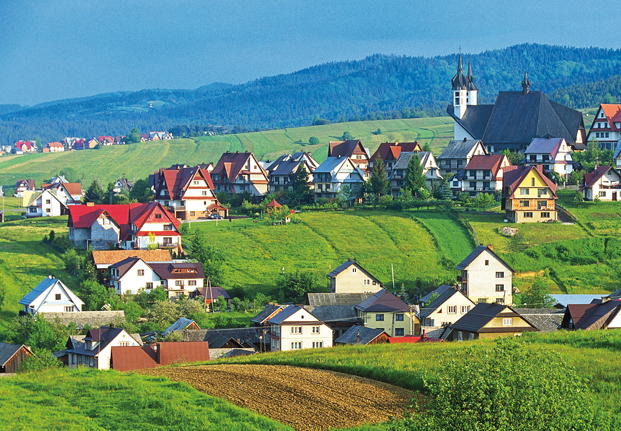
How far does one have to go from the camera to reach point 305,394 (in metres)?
23.0

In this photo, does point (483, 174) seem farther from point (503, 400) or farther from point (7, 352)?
point (503, 400)

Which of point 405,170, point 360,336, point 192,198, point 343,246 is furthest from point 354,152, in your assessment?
point 360,336

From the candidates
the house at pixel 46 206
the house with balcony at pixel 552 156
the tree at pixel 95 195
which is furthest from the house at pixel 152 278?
the house with balcony at pixel 552 156

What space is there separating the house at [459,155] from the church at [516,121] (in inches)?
260

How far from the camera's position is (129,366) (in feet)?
129

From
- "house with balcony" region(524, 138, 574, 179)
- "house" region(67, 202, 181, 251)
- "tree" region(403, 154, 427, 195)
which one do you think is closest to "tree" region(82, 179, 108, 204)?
"house" region(67, 202, 181, 251)

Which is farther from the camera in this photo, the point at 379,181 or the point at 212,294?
the point at 379,181

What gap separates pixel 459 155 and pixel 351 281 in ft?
120

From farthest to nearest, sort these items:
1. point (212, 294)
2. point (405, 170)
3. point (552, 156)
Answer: point (405, 170) → point (552, 156) → point (212, 294)

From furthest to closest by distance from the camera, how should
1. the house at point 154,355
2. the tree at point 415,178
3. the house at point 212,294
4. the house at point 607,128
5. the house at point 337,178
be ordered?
the house at point 607,128 < the house at point 337,178 < the tree at point 415,178 < the house at point 212,294 < the house at point 154,355

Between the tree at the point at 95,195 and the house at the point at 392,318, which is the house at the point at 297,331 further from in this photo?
the tree at the point at 95,195

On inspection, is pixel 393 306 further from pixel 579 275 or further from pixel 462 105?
pixel 462 105

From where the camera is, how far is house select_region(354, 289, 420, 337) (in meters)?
49.3

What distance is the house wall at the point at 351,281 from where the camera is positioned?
5650cm
